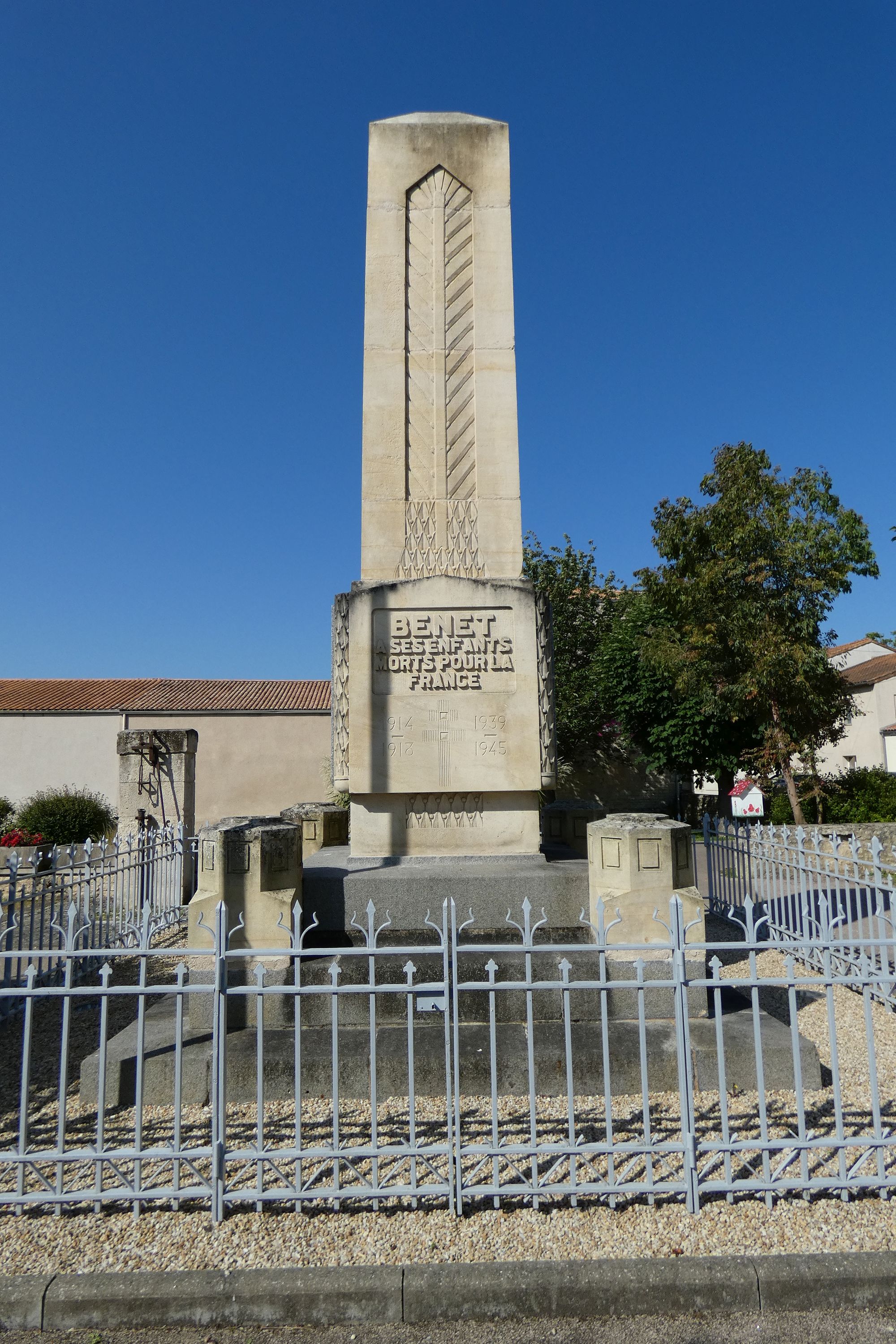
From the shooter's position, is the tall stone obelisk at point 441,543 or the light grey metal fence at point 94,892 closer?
the tall stone obelisk at point 441,543

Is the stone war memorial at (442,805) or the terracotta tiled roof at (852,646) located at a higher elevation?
the terracotta tiled roof at (852,646)

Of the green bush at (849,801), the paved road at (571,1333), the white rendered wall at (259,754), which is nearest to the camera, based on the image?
the paved road at (571,1333)

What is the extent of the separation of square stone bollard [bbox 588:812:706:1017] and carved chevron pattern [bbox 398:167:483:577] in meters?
2.32

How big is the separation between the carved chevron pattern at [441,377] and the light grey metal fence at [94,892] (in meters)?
3.70

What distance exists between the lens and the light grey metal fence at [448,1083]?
2988 millimetres

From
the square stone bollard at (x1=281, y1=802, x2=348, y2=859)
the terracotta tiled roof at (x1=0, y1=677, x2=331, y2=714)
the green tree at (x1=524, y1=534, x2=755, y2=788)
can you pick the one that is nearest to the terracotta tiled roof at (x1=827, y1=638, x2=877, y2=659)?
the green tree at (x1=524, y1=534, x2=755, y2=788)

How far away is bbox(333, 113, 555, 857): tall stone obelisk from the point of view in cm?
539

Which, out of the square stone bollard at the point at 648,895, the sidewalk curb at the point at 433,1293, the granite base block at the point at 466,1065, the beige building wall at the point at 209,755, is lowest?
the sidewalk curb at the point at 433,1293

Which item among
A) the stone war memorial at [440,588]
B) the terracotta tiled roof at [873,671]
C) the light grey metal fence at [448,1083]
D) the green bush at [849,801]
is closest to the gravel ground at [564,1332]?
the light grey metal fence at [448,1083]

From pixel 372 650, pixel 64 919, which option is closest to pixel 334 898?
pixel 372 650

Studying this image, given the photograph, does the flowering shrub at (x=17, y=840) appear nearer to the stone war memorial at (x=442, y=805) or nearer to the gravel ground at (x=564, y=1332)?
the stone war memorial at (x=442, y=805)

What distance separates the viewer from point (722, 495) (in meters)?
16.3

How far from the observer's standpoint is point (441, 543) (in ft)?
18.8

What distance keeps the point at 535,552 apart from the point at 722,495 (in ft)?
31.3
